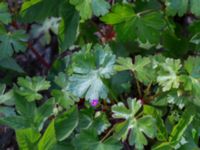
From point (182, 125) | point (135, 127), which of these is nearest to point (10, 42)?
point (135, 127)

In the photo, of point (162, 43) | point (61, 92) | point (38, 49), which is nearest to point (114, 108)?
point (61, 92)

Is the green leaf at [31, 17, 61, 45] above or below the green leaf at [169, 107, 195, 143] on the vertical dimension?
above

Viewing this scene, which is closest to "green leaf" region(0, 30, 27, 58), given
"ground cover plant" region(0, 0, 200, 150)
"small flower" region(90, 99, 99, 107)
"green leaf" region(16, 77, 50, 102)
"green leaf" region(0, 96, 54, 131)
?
"ground cover plant" region(0, 0, 200, 150)

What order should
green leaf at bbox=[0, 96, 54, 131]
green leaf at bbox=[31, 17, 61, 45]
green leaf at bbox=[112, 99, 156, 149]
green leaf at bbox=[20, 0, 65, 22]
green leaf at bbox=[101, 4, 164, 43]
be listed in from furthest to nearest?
1. green leaf at bbox=[31, 17, 61, 45]
2. green leaf at bbox=[20, 0, 65, 22]
3. green leaf at bbox=[101, 4, 164, 43]
4. green leaf at bbox=[0, 96, 54, 131]
5. green leaf at bbox=[112, 99, 156, 149]

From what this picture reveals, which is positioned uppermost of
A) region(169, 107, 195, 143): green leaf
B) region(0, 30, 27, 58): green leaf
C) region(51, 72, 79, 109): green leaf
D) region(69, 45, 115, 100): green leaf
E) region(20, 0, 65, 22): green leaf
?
region(20, 0, 65, 22): green leaf

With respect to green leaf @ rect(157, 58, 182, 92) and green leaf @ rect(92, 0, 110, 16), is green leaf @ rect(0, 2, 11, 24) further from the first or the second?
green leaf @ rect(157, 58, 182, 92)

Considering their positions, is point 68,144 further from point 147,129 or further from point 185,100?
point 185,100

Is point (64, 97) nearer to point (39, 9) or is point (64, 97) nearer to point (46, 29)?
point (39, 9)
